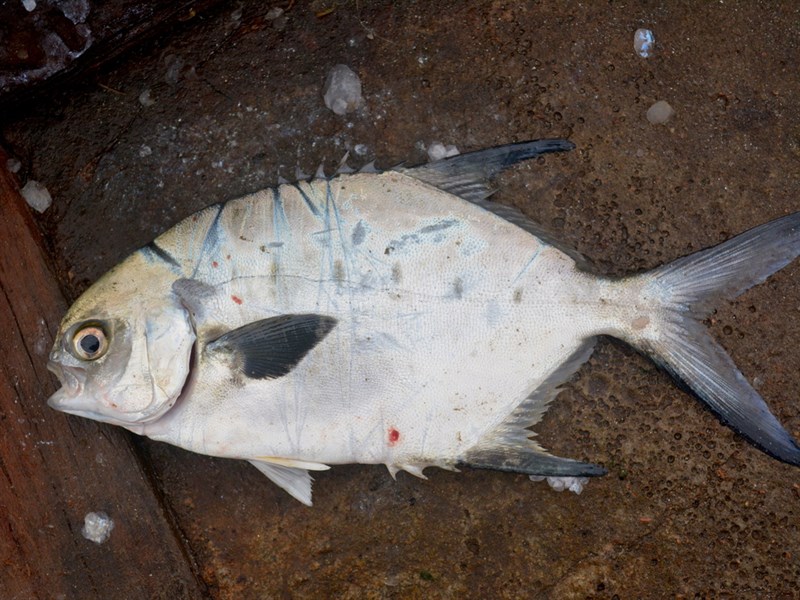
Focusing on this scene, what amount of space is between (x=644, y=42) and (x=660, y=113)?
29 cm

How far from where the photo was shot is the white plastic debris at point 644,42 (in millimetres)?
2613

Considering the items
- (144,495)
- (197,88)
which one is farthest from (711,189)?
(144,495)

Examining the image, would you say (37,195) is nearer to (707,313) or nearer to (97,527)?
(97,527)

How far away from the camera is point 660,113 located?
2594 millimetres

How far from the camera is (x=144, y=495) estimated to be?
8.44ft

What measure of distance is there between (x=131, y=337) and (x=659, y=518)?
6.70 ft

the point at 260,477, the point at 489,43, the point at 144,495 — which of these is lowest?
the point at 260,477

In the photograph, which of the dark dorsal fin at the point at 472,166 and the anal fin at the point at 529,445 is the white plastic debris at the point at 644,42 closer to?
the dark dorsal fin at the point at 472,166

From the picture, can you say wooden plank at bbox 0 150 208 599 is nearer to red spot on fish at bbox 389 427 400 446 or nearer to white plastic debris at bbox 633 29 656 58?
red spot on fish at bbox 389 427 400 446

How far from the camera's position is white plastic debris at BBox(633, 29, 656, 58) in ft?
8.57

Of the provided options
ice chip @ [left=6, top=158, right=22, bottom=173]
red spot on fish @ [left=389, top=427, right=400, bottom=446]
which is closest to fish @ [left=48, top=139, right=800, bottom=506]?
red spot on fish @ [left=389, top=427, right=400, bottom=446]

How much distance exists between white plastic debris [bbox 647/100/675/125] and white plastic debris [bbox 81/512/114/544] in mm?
2616

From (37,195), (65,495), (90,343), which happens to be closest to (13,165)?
(37,195)

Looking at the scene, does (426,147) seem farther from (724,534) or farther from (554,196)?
(724,534)
